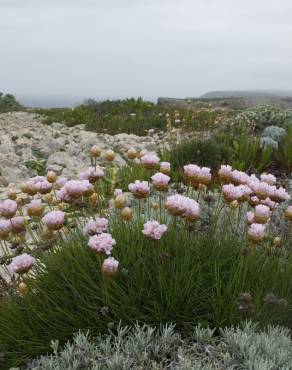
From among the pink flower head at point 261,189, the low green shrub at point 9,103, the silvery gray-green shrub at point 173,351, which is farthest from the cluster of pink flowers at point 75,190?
the low green shrub at point 9,103

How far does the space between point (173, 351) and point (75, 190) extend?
45.6 inches

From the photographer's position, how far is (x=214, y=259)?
3.54 metres

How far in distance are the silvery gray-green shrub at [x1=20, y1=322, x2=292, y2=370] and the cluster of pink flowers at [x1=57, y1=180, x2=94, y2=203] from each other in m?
0.88

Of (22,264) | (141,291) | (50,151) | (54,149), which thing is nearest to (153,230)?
(141,291)

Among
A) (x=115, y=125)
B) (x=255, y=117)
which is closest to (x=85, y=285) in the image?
(x=255, y=117)

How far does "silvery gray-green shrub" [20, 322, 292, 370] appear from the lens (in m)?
2.75

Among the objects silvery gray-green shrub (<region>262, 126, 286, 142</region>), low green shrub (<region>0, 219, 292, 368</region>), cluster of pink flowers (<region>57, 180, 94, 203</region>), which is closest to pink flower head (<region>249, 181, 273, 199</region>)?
low green shrub (<region>0, 219, 292, 368</region>)

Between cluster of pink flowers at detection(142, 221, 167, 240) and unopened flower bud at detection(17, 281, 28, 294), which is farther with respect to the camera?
unopened flower bud at detection(17, 281, 28, 294)

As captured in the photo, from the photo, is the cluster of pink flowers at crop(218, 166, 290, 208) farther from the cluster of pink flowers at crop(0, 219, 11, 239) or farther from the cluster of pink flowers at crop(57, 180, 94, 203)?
the cluster of pink flowers at crop(0, 219, 11, 239)

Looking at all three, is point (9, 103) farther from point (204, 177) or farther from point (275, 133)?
point (204, 177)

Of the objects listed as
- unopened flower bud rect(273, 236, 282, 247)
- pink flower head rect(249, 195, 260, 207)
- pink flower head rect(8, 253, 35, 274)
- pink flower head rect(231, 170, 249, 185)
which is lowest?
unopened flower bud rect(273, 236, 282, 247)

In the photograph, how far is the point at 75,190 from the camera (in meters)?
3.43

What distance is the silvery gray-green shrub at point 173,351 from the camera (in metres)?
2.75

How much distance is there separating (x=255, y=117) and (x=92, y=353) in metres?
11.1
